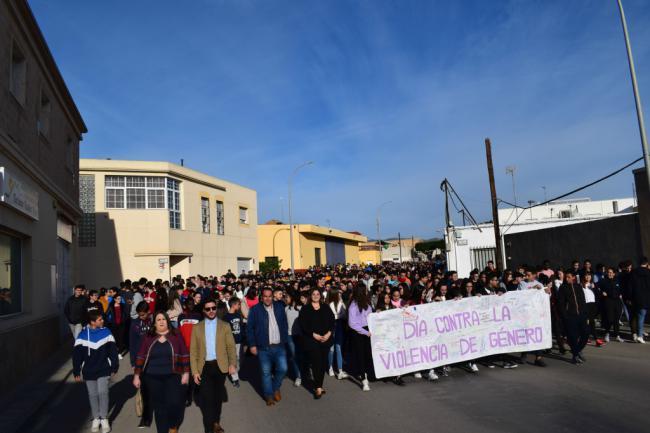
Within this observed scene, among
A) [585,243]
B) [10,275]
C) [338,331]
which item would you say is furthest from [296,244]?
[338,331]

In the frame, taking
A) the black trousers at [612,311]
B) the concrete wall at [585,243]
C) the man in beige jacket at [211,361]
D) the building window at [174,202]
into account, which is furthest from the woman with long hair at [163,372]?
the building window at [174,202]

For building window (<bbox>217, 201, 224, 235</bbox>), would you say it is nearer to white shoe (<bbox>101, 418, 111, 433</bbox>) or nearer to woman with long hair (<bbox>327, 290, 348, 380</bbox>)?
woman with long hair (<bbox>327, 290, 348, 380</bbox>)

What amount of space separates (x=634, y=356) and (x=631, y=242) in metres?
7.62

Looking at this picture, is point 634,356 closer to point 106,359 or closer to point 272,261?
point 106,359

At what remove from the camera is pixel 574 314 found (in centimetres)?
984

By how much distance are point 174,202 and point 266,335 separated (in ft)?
79.5

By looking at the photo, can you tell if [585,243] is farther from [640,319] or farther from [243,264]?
[243,264]

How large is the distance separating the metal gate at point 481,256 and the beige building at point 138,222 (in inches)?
651

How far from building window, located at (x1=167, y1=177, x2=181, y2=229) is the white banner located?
914 inches

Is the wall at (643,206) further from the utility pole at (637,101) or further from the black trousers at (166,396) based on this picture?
the black trousers at (166,396)

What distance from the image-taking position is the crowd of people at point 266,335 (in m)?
6.34

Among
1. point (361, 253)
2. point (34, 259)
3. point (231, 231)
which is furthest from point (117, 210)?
point (361, 253)

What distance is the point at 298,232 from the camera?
52000 millimetres

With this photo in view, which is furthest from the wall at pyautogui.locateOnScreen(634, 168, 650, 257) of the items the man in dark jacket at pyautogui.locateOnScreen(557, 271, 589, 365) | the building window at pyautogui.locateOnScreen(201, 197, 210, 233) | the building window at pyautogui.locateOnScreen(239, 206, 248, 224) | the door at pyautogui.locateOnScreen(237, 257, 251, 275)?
the building window at pyautogui.locateOnScreen(239, 206, 248, 224)
